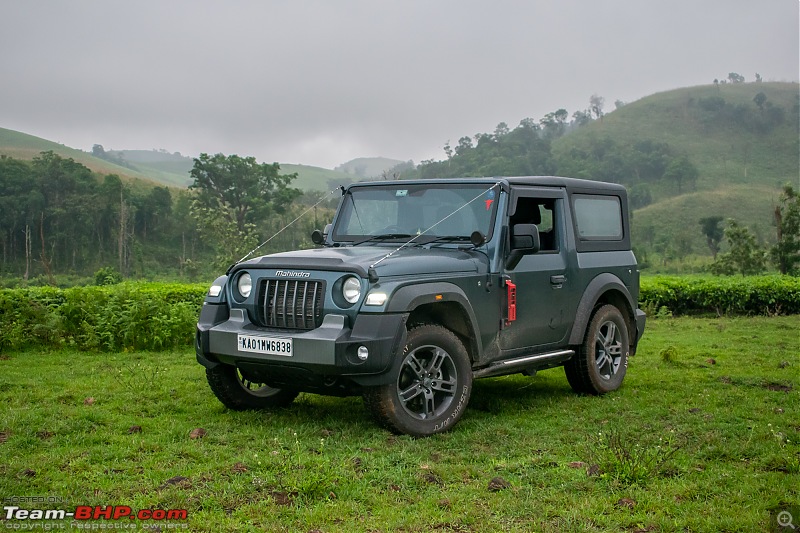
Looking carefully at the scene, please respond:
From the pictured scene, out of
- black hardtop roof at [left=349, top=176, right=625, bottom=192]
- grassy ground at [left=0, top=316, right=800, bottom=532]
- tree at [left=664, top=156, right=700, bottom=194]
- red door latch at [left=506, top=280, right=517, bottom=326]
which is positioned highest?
tree at [left=664, top=156, right=700, bottom=194]

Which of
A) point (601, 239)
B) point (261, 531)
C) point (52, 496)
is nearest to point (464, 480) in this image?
point (261, 531)

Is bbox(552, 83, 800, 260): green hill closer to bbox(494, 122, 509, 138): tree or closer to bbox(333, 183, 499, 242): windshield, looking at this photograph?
bbox(494, 122, 509, 138): tree

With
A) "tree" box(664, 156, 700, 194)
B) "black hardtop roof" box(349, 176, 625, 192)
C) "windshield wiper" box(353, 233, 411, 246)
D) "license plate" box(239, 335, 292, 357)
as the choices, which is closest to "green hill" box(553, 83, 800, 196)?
"tree" box(664, 156, 700, 194)

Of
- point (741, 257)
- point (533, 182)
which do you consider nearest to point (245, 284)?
point (533, 182)

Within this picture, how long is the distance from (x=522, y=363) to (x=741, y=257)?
84.5ft

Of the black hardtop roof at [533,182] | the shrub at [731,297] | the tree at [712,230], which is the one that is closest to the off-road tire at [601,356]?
the black hardtop roof at [533,182]

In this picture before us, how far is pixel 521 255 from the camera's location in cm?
761

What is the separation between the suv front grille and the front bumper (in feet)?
0.27

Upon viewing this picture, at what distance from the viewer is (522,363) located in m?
7.62

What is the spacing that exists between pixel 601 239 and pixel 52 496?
5.96 m

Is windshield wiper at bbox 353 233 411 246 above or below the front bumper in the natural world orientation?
above

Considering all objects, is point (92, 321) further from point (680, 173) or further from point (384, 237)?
point (680, 173)

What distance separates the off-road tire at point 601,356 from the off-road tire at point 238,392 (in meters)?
2.92

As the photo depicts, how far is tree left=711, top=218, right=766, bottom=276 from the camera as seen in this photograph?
99.2 ft
